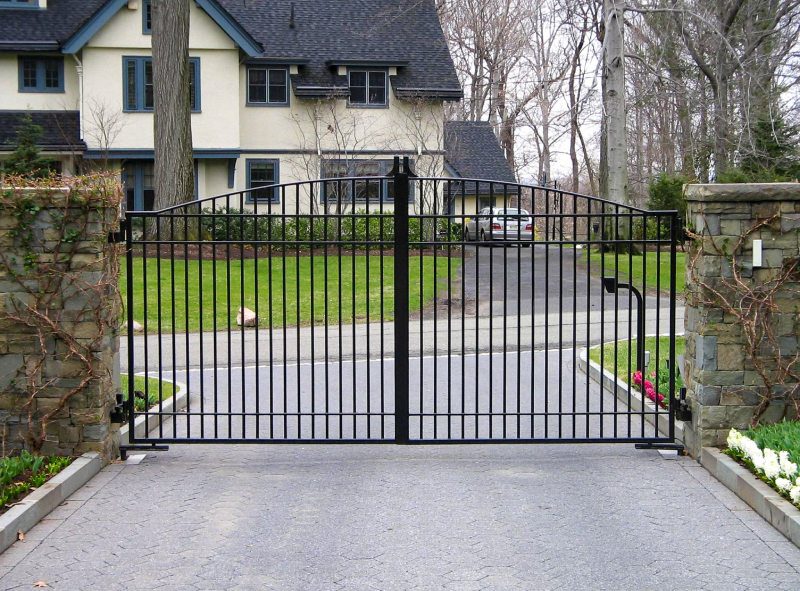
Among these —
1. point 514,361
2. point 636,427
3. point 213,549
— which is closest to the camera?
point 213,549

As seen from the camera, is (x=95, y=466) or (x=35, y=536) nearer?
(x=35, y=536)

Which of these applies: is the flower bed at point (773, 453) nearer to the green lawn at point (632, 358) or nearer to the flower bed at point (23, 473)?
the green lawn at point (632, 358)

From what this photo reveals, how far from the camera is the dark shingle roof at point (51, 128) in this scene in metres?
31.0

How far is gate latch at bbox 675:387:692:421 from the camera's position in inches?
341

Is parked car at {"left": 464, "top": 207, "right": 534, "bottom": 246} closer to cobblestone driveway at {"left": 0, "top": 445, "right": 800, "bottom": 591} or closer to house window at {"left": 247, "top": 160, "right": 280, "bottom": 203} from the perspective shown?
cobblestone driveway at {"left": 0, "top": 445, "right": 800, "bottom": 591}

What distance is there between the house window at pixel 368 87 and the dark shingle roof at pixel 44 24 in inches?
314

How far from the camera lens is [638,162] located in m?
53.8

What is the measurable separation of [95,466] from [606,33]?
68.7ft

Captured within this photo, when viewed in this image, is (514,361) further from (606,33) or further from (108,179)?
(606,33)

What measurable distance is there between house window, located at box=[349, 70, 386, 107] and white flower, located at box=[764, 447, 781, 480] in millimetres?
28189

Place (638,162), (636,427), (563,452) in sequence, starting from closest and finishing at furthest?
(563,452)
(636,427)
(638,162)

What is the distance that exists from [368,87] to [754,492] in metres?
28.8

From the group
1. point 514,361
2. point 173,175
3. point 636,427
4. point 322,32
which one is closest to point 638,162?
point 322,32

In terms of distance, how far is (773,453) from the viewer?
287 inches
